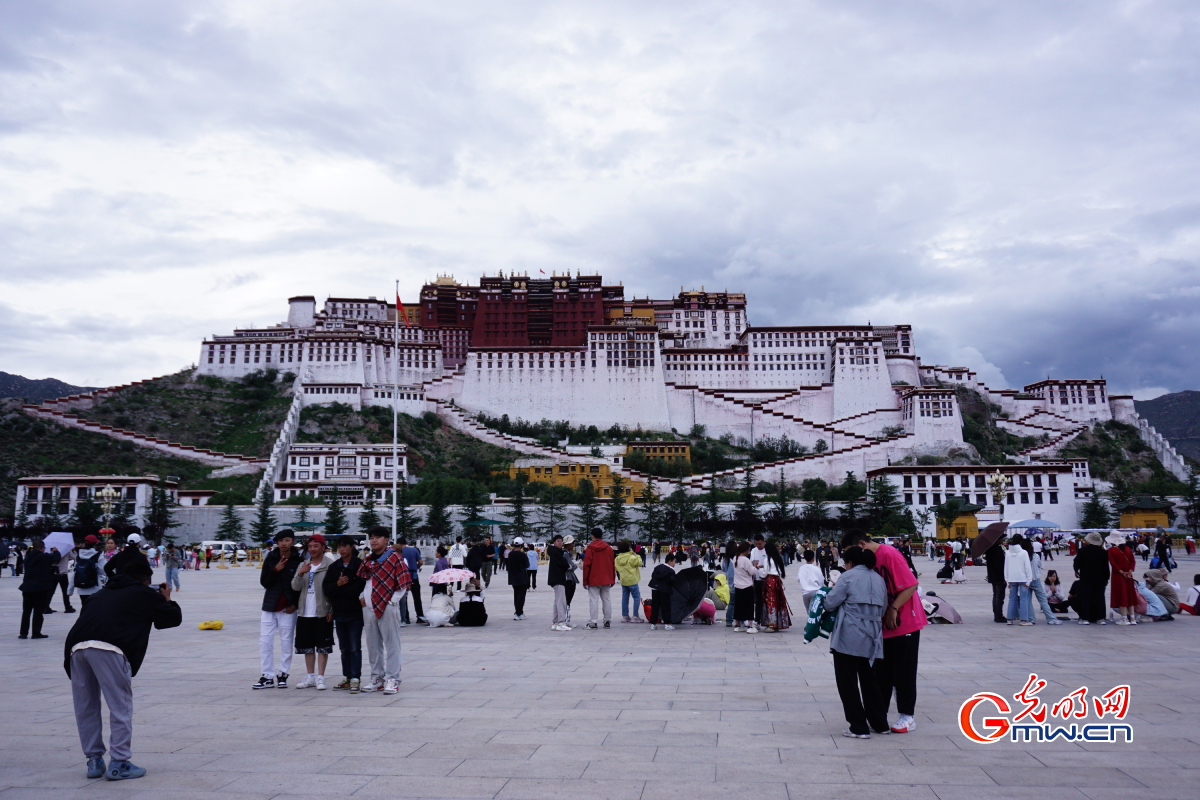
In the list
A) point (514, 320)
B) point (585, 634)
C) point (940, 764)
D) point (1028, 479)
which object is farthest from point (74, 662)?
point (514, 320)

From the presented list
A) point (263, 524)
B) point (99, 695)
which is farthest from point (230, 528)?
point (99, 695)

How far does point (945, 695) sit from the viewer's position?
790 centimetres

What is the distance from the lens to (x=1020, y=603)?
1369cm

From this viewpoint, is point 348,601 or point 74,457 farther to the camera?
point 74,457

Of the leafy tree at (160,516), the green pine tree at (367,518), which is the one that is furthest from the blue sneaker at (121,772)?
the leafy tree at (160,516)

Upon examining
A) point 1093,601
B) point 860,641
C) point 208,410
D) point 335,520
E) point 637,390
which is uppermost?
point 637,390

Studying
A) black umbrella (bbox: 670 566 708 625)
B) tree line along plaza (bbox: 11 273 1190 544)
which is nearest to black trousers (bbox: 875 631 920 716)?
black umbrella (bbox: 670 566 708 625)

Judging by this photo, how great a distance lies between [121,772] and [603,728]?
10.9ft

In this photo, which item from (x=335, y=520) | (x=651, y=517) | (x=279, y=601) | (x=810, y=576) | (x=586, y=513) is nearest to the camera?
(x=279, y=601)

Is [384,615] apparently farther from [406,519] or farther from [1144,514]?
[1144,514]

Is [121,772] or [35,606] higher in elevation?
[35,606]

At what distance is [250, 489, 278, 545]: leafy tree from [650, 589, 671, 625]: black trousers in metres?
44.3

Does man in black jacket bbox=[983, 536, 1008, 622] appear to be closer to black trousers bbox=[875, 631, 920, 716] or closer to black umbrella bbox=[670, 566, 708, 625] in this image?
black umbrella bbox=[670, 566, 708, 625]

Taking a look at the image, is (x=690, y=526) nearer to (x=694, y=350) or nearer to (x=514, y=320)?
(x=694, y=350)
